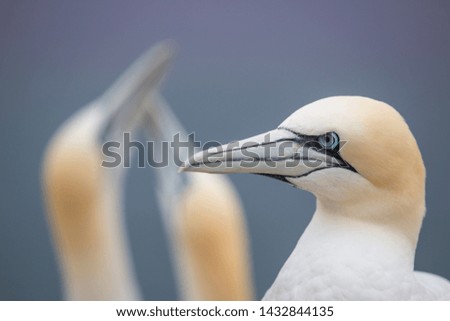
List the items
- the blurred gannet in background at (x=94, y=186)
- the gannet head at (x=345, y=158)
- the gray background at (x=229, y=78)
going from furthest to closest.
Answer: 1. the blurred gannet in background at (x=94, y=186)
2. the gray background at (x=229, y=78)
3. the gannet head at (x=345, y=158)

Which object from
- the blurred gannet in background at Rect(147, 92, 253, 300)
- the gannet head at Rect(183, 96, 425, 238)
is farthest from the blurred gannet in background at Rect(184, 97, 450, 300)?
the blurred gannet in background at Rect(147, 92, 253, 300)

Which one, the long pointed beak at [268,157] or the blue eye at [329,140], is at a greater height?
the blue eye at [329,140]

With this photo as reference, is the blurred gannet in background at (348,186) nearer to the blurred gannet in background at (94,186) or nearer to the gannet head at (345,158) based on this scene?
the gannet head at (345,158)

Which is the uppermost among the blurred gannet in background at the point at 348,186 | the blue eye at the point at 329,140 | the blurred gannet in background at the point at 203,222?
the blue eye at the point at 329,140

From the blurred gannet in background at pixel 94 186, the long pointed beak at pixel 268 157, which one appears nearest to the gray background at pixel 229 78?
the blurred gannet in background at pixel 94 186

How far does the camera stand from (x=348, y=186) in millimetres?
1568

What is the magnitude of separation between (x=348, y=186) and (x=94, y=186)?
1033mm

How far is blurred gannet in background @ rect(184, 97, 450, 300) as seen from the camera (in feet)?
5.02

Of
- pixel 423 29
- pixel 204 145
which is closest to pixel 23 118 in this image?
pixel 204 145

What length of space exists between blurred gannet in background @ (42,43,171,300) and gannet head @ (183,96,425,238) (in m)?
0.79

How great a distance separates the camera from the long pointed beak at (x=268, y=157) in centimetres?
158

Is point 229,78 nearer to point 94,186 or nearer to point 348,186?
point 94,186
